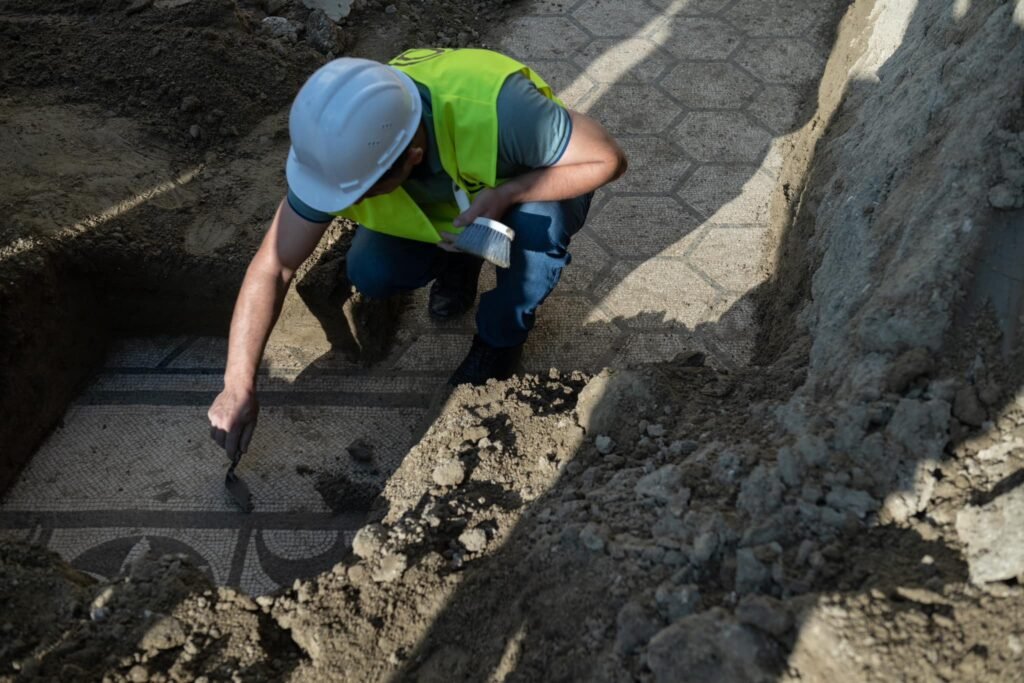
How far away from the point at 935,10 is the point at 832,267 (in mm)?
1592

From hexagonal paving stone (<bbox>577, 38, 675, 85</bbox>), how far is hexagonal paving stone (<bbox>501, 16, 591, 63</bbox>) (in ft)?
0.39

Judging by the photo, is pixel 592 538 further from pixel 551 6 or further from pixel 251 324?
pixel 551 6

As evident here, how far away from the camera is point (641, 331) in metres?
3.67

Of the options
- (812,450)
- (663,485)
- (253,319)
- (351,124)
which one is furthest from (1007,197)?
(253,319)

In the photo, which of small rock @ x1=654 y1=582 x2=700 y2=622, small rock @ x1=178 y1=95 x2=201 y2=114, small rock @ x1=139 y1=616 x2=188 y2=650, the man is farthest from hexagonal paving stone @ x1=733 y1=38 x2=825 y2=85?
small rock @ x1=139 y1=616 x2=188 y2=650

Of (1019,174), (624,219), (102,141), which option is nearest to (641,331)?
(624,219)

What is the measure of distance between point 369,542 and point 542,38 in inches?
150

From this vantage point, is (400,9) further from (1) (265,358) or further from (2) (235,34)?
(1) (265,358)

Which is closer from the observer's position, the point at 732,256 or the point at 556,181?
the point at 556,181

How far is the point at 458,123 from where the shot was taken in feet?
8.64

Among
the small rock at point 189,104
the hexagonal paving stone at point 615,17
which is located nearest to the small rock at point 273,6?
Answer: the small rock at point 189,104

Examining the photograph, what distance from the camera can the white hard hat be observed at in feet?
7.77

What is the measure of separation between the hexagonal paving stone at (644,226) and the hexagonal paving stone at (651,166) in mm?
85

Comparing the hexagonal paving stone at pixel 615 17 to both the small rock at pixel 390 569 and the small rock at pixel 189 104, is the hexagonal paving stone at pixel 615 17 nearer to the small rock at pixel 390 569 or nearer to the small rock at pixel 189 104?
the small rock at pixel 189 104
